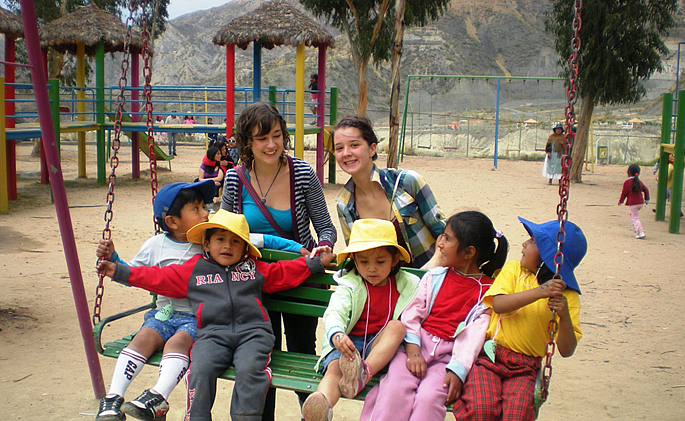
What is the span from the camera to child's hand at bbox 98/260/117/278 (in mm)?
2803

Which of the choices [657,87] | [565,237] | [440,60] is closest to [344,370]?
[565,237]

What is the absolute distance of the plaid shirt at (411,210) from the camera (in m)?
2.90

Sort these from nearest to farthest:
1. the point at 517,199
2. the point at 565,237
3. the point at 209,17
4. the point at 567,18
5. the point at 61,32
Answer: the point at 565,237 → the point at 517,199 → the point at 61,32 → the point at 567,18 → the point at 209,17

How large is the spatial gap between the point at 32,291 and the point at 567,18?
1411 cm

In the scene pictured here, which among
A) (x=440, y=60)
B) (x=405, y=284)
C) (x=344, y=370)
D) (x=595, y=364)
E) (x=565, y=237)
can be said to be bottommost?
(x=595, y=364)

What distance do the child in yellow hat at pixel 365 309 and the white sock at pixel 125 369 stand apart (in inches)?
32.3

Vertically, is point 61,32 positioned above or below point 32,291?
above

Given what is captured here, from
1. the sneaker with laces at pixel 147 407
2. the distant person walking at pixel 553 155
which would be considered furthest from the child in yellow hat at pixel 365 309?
the distant person walking at pixel 553 155

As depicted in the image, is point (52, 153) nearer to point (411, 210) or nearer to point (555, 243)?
point (411, 210)

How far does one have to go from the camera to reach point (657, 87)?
4203 centimetres

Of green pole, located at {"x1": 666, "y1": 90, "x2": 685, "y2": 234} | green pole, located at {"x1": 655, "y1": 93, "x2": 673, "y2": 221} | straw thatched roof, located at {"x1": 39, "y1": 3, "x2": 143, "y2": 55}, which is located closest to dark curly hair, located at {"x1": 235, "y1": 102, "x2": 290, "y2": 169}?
green pole, located at {"x1": 666, "y1": 90, "x2": 685, "y2": 234}

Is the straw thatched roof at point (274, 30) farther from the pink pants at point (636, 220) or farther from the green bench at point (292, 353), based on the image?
the green bench at point (292, 353)

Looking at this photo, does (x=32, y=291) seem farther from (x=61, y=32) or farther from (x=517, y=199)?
(x=61, y=32)

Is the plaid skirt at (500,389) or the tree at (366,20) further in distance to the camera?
the tree at (366,20)
